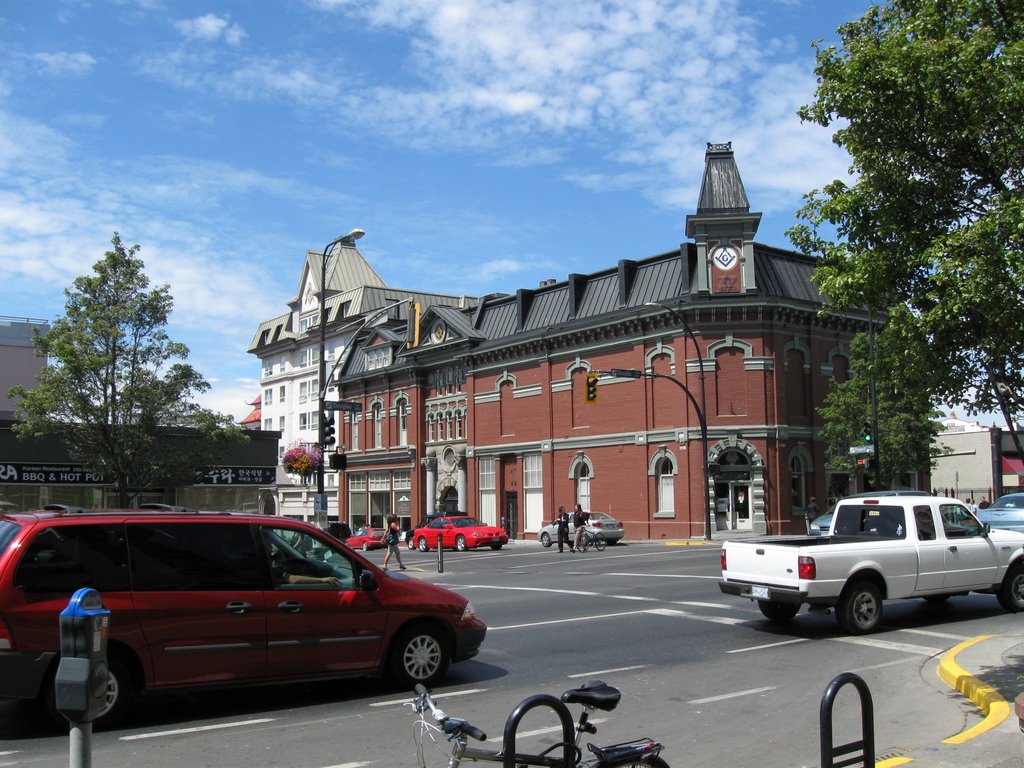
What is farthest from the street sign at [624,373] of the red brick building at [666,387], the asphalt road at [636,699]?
the asphalt road at [636,699]

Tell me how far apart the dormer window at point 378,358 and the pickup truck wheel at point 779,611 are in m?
47.6

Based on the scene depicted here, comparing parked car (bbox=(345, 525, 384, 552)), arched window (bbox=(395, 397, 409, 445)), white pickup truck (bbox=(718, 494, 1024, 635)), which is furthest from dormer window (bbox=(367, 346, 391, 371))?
white pickup truck (bbox=(718, 494, 1024, 635))

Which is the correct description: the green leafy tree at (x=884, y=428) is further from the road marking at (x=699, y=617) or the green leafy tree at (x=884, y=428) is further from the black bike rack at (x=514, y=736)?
the black bike rack at (x=514, y=736)

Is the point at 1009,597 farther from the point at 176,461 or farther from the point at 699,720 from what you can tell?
the point at 176,461

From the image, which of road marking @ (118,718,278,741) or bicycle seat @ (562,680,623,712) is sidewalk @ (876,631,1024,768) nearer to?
bicycle seat @ (562,680,623,712)

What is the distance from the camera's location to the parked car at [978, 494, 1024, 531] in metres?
21.9

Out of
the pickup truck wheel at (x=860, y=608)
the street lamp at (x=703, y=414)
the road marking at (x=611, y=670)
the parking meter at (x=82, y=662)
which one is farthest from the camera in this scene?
the street lamp at (x=703, y=414)

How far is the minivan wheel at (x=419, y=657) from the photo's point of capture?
30.2ft

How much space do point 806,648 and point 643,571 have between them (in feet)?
35.8

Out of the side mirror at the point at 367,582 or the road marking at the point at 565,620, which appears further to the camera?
the road marking at the point at 565,620

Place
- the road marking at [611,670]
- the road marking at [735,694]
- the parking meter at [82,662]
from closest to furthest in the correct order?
the parking meter at [82,662]
the road marking at [735,694]
the road marking at [611,670]

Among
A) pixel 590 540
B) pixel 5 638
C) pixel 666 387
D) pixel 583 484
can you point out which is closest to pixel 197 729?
pixel 5 638

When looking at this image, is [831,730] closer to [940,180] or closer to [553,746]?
[553,746]

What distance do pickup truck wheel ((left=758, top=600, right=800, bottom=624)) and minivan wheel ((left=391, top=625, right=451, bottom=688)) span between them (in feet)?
19.4
